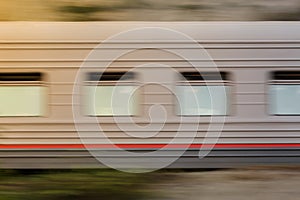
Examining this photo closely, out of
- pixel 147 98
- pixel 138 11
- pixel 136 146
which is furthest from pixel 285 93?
pixel 138 11

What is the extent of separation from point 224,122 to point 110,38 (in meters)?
1.91

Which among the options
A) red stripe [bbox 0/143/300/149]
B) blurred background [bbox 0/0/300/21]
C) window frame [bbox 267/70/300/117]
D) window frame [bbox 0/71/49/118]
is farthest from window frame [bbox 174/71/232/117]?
blurred background [bbox 0/0/300/21]

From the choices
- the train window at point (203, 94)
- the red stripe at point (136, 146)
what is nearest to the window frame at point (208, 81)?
the train window at point (203, 94)

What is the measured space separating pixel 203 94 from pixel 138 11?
125 inches

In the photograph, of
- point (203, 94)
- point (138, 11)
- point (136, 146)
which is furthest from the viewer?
point (138, 11)

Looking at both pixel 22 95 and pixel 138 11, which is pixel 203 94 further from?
pixel 138 11

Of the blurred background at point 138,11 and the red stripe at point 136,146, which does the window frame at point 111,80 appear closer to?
the red stripe at point 136,146

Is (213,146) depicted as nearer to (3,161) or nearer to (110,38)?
(110,38)

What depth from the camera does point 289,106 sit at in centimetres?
976

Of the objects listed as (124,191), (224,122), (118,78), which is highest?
(118,78)

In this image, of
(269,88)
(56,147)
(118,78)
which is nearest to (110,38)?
(118,78)

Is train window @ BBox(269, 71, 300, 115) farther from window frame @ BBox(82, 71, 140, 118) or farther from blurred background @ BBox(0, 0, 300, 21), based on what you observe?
blurred background @ BBox(0, 0, 300, 21)

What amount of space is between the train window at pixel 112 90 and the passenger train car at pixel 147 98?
13 mm

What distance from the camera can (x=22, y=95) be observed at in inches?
383
